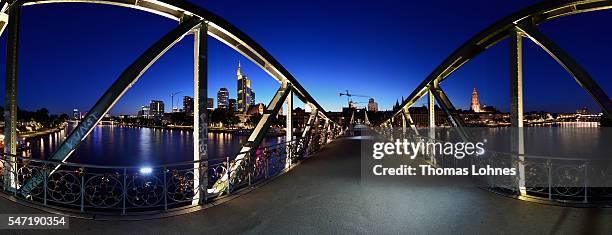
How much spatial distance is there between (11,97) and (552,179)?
10421 mm

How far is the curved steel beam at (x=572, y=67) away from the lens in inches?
209

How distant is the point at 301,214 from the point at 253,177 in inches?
101

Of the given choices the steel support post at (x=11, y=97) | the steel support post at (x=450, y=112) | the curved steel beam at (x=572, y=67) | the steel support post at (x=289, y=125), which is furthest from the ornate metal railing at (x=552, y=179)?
the steel support post at (x=11, y=97)

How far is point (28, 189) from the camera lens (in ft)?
16.7

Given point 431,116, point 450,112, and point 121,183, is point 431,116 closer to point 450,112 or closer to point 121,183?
point 450,112

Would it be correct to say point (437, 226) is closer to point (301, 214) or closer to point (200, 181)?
point (301, 214)

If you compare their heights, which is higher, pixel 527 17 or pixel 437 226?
pixel 527 17

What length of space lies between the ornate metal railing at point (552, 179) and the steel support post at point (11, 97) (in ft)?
31.0

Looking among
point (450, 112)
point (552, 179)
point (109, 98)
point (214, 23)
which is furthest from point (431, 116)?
point (109, 98)

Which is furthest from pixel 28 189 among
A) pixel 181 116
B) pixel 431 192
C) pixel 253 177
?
pixel 181 116

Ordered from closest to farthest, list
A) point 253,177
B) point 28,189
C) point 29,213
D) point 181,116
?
point 29,213 → point 28,189 → point 253,177 → point 181,116

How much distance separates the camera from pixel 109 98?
5082 mm

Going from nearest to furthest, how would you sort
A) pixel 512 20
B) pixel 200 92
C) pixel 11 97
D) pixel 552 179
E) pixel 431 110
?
pixel 11 97, pixel 200 92, pixel 552 179, pixel 512 20, pixel 431 110

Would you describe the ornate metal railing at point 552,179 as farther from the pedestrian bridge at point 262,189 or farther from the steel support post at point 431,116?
the steel support post at point 431,116
